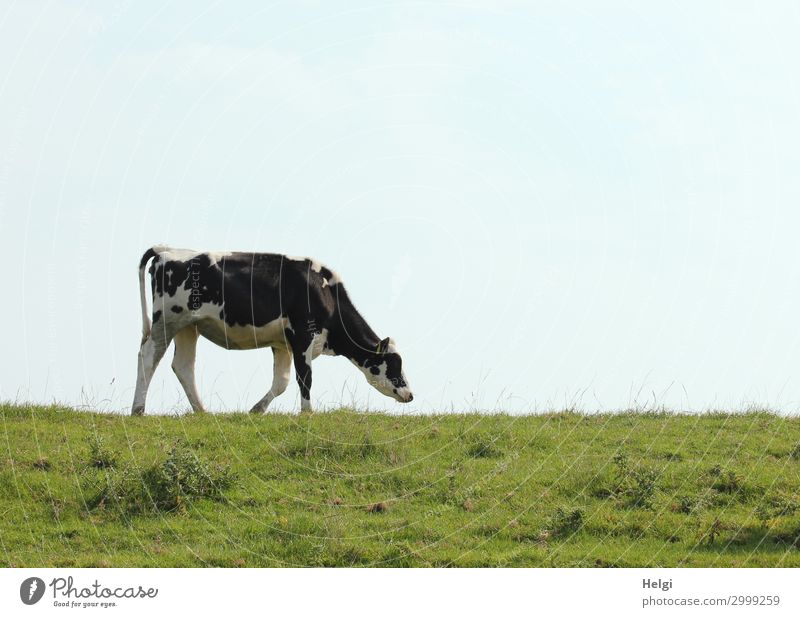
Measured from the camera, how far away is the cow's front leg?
20547mm

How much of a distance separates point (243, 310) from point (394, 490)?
5.97 meters

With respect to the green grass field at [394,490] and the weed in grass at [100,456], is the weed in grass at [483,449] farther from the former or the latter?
the weed in grass at [100,456]

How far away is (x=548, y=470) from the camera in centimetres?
1619

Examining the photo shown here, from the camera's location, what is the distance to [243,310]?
20609mm

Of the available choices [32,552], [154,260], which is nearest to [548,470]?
[32,552]

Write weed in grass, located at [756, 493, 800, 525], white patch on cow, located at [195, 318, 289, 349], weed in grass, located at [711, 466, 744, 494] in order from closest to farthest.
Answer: weed in grass, located at [756, 493, 800, 525], weed in grass, located at [711, 466, 744, 494], white patch on cow, located at [195, 318, 289, 349]

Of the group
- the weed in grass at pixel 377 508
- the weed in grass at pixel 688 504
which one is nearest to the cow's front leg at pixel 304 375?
the weed in grass at pixel 377 508

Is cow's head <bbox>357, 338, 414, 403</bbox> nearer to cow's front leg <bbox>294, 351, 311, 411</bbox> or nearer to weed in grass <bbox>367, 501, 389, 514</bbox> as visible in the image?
cow's front leg <bbox>294, 351, 311, 411</bbox>

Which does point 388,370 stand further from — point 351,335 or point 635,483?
point 635,483

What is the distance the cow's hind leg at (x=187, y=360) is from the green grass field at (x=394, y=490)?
2.47 m

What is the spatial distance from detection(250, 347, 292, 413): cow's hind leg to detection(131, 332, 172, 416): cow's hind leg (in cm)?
186

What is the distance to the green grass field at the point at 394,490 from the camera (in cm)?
1386

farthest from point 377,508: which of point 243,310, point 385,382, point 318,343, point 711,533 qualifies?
point 385,382

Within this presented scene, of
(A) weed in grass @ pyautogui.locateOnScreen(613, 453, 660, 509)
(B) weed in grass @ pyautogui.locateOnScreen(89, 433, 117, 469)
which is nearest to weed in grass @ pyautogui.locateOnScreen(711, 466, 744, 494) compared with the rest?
(A) weed in grass @ pyautogui.locateOnScreen(613, 453, 660, 509)
